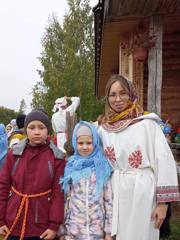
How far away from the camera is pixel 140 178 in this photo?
307 cm

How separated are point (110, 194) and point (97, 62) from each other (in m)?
8.04

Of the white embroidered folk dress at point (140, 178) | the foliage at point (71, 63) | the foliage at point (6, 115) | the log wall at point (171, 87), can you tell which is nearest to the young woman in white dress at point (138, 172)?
the white embroidered folk dress at point (140, 178)

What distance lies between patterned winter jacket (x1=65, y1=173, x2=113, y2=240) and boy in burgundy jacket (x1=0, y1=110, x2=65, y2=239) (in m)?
0.08

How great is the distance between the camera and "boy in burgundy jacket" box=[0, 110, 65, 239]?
312cm

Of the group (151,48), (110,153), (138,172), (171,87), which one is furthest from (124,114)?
(171,87)

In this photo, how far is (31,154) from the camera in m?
3.22

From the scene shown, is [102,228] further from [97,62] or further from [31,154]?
[97,62]

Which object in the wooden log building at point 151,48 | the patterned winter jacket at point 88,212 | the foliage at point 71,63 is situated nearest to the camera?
the patterned winter jacket at point 88,212

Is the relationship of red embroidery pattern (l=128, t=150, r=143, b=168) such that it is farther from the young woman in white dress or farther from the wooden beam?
the wooden beam

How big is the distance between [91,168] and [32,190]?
0.44m

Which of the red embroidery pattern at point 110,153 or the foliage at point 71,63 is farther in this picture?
the foliage at point 71,63

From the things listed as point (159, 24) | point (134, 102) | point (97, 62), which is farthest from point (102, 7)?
point (97, 62)

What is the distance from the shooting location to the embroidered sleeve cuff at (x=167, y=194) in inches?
118

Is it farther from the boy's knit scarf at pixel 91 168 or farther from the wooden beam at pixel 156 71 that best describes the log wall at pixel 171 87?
the boy's knit scarf at pixel 91 168
